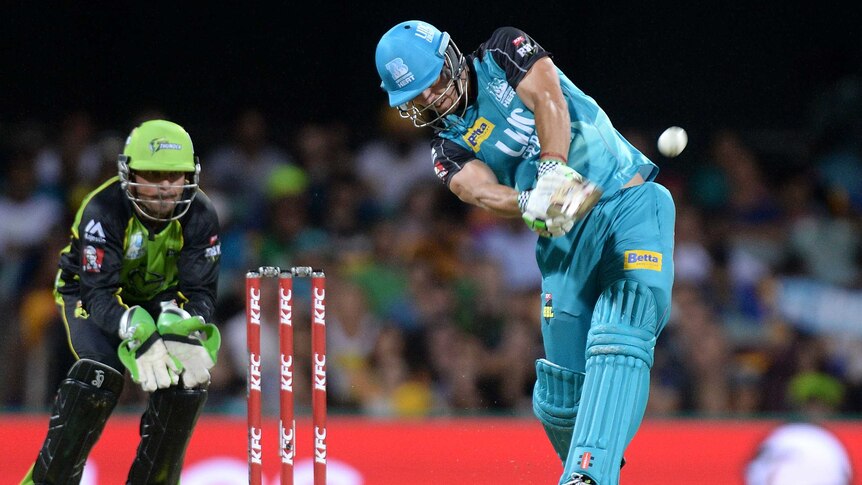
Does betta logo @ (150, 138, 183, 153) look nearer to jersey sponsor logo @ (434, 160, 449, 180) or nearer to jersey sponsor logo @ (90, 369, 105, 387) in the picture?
jersey sponsor logo @ (90, 369, 105, 387)

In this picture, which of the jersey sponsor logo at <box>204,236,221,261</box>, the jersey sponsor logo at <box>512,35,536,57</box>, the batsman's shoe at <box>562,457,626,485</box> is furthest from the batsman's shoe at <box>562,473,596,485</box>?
the jersey sponsor logo at <box>204,236,221,261</box>

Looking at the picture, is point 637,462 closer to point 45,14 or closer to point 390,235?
point 390,235

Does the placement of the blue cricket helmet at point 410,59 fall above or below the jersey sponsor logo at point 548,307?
above

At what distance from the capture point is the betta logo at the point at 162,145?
409 centimetres

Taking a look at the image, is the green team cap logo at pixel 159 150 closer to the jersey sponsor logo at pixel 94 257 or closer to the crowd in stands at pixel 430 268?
the jersey sponsor logo at pixel 94 257

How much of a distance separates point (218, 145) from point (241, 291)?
135 cm

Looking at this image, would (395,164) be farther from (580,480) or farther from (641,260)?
(580,480)

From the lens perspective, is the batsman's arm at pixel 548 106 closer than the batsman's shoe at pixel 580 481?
No

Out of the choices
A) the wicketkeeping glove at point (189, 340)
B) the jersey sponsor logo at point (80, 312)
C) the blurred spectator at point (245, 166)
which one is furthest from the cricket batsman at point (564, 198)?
the blurred spectator at point (245, 166)

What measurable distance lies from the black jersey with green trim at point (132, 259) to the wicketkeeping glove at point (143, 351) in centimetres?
8

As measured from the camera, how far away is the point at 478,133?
13.6ft

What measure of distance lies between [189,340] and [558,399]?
1.33 m

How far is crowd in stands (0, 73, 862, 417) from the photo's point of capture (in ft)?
22.7

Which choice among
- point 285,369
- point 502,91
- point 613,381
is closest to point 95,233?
point 285,369
